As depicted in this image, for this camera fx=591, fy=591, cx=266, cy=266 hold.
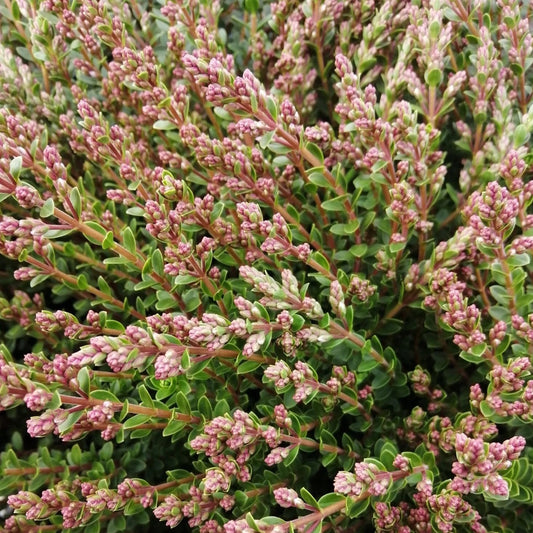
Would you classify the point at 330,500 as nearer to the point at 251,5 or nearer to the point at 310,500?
the point at 310,500

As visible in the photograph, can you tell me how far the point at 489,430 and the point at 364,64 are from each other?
1.66 metres

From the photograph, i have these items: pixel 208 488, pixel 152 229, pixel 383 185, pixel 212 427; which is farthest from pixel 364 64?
pixel 208 488

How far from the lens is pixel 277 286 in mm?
2004

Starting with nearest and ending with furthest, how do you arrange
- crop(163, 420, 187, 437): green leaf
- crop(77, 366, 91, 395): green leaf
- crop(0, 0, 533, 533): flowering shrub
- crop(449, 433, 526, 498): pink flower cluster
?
crop(449, 433, 526, 498): pink flower cluster
crop(77, 366, 91, 395): green leaf
crop(0, 0, 533, 533): flowering shrub
crop(163, 420, 187, 437): green leaf

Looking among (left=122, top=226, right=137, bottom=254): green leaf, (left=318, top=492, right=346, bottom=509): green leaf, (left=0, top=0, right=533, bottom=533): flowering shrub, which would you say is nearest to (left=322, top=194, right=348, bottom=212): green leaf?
(left=0, top=0, right=533, bottom=533): flowering shrub

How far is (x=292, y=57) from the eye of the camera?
263cm

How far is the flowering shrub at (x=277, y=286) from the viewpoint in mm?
1961

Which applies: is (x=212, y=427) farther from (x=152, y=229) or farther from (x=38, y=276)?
(x=38, y=276)

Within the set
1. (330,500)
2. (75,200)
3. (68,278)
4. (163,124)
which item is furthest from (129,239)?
(330,500)

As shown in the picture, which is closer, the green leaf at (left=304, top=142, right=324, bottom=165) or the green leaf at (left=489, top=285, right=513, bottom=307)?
the green leaf at (left=489, top=285, right=513, bottom=307)

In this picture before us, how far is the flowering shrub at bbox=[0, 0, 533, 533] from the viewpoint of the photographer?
1961 mm

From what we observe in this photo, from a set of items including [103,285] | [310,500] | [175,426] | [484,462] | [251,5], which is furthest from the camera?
[251,5]

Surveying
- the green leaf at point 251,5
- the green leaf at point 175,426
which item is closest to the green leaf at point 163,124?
the green leaf at point 251,5

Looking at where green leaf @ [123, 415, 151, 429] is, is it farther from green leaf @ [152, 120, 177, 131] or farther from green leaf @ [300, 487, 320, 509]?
green leaf @ [152, 120, 177, 131]
